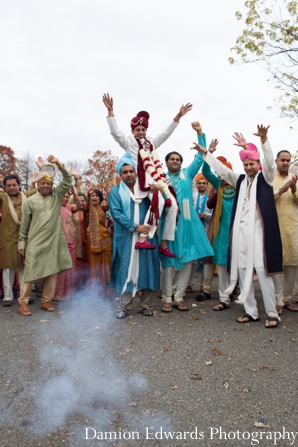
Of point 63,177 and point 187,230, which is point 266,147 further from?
point 63,177

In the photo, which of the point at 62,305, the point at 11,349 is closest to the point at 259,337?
the point at 11,349

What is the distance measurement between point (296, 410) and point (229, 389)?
0.50m

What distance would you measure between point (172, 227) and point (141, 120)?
1471mm

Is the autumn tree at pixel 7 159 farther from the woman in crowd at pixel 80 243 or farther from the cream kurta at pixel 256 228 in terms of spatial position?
the cream kurta at pixel 256 228

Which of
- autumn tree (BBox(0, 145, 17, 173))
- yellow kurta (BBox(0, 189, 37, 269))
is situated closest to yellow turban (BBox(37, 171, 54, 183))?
yellow kurta (BBox(0, 189, 37, 269))

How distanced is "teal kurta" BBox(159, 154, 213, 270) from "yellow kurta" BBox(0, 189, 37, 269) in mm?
2263

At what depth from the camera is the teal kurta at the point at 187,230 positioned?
204 inches

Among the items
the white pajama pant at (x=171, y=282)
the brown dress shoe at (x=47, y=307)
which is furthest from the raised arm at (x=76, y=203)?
the white pajama pant at (x=171, y=282)

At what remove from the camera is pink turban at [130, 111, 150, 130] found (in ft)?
16.2

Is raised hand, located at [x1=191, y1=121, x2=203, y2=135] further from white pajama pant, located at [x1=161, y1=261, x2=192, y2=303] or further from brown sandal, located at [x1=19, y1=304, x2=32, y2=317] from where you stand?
brown sandal, located at [x1=19, y1=304, x2=32, y2=317]

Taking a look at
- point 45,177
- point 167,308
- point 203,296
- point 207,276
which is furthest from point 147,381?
point 45,177

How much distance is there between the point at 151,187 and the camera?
462 centimetres

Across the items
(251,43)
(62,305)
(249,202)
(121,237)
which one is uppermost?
(251,43)

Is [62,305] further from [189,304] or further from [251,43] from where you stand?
[251,43]
